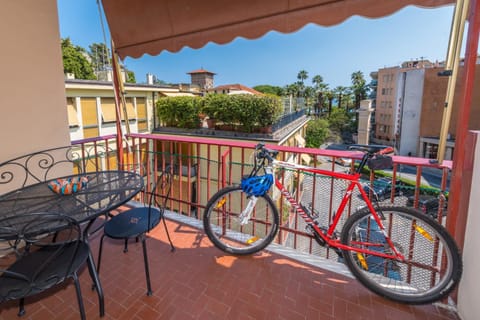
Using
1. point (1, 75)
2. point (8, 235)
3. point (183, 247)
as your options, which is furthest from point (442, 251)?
point (1, 75)

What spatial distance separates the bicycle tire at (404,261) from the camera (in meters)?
1.62

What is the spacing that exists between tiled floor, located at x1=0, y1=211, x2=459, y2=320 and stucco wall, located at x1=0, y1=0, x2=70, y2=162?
128cm

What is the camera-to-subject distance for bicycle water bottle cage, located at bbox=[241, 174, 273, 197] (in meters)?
2.06

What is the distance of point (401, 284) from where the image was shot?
1.79 m

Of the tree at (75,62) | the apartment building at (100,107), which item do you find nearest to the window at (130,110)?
the apartment building at (100,107)

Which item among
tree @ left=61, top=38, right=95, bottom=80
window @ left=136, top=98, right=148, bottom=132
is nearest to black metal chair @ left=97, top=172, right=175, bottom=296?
window @ left=136, top=98, right=148, bottom=132

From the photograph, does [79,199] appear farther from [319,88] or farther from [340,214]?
[319,88]

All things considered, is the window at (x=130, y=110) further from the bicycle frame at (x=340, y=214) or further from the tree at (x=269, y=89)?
the tree at (x=269, y=89)

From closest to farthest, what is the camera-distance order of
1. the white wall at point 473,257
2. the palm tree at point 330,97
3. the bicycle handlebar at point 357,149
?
the white wall at point 473,257, the bicycle handlebar at point 357,149, the palm tree at point 330,97

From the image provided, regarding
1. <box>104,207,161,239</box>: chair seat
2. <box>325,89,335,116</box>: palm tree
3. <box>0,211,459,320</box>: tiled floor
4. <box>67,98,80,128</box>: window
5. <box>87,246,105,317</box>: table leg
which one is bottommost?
<box>0,211,459,320</box>: tiled floor

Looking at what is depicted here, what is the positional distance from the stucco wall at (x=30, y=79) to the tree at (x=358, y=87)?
38748 millimetres

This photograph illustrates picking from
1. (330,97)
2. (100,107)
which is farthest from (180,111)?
(330,97)

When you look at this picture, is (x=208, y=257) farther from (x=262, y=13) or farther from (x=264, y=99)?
(x=264, y=99)

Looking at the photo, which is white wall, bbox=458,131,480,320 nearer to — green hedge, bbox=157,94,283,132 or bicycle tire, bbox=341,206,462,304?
bicycle tire, bbox=341,206,462,304
